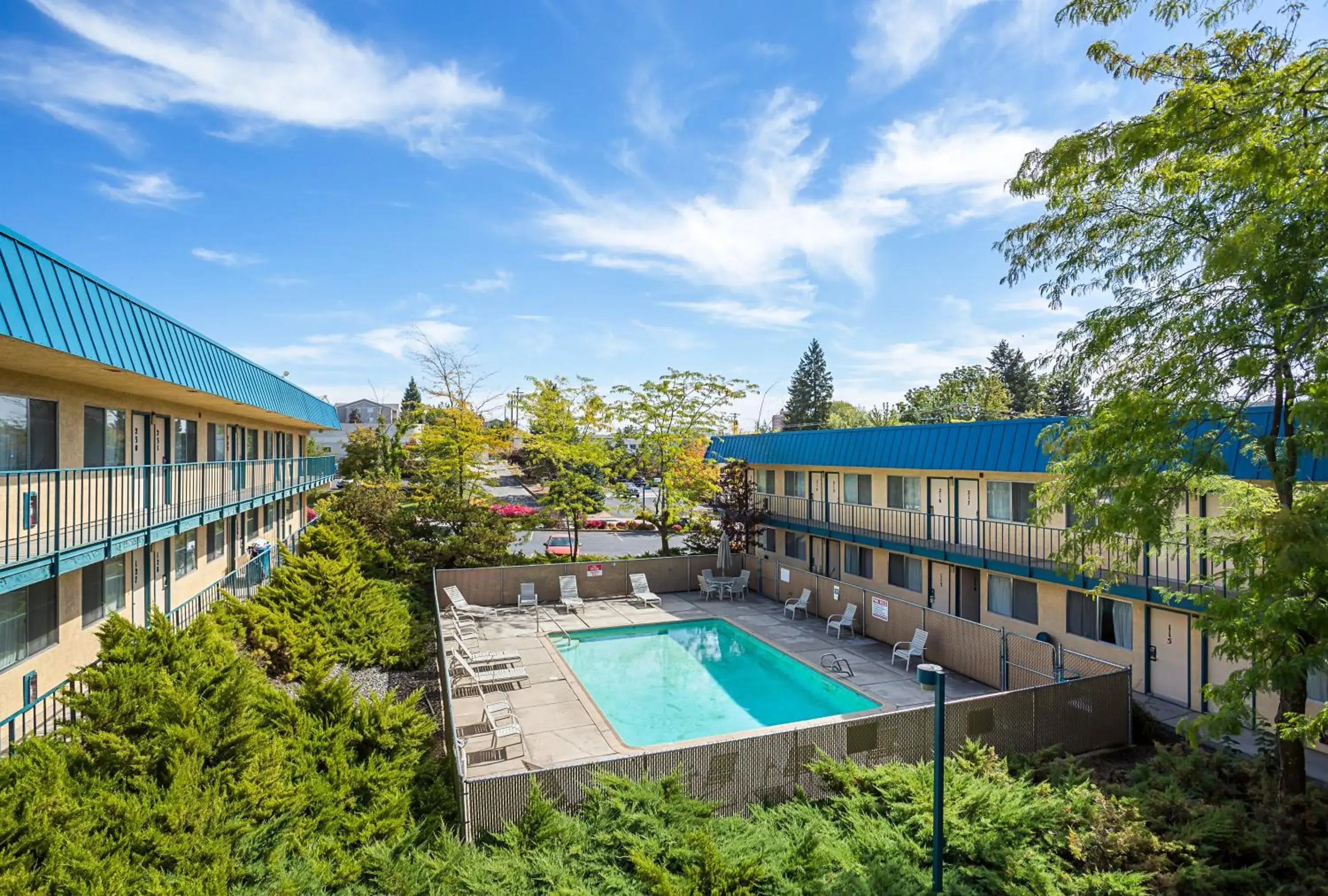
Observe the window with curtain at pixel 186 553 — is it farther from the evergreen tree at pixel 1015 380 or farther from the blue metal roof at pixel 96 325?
the evergreen tree at pixel 1015 380

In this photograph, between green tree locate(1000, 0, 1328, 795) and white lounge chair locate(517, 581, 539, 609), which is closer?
green tree locate(1000, 0, 1328, 795)

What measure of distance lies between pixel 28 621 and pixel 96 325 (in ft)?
14.8

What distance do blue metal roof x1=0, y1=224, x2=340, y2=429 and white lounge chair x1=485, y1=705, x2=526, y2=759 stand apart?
7816 mm

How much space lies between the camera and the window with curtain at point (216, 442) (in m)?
18.3

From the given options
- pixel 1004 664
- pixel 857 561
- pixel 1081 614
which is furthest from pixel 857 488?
pixel 1004 664

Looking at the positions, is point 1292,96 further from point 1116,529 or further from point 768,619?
point 768,619

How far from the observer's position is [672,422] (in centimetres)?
2939

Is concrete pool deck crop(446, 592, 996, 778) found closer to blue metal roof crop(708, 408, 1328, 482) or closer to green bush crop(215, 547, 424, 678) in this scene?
green bush crop(215, 547, 424, 678)

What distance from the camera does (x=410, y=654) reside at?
1599 cm

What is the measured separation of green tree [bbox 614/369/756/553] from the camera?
1138 inches

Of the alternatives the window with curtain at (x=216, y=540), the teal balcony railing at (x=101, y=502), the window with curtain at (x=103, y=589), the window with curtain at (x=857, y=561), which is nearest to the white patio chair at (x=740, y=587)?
the window with curtain at (x=857, y=561)

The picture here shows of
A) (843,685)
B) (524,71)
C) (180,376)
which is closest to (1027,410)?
(843,685)

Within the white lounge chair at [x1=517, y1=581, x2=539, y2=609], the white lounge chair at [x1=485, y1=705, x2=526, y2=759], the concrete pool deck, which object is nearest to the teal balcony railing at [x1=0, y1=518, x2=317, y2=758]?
the white lounge chair at [x1=485, y1=705, x2=526, y2=759]

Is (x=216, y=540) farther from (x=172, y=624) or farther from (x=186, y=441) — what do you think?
(x=172, y=624)
